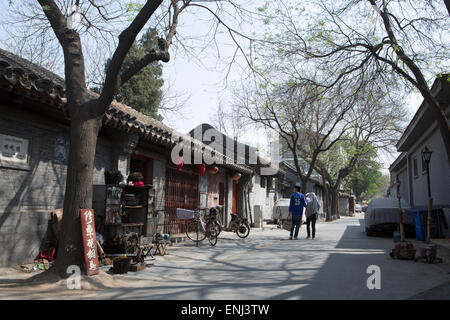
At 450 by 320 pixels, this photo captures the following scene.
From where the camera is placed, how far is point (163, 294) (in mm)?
4957

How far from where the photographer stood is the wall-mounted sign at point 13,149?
6145mm

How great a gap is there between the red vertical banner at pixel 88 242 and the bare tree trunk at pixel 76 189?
0.06 metres

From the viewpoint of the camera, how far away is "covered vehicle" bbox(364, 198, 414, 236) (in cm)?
1256

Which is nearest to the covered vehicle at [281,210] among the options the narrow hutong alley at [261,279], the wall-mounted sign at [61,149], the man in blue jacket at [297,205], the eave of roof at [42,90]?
the man in blue jacket at [297,205]

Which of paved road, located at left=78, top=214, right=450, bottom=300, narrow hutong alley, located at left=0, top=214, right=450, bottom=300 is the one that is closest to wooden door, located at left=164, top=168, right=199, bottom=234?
paved road, located at left=78, top=214, right=450, bottom=300

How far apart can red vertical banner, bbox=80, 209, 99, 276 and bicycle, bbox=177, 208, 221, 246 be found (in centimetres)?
476

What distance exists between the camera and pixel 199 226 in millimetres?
11180

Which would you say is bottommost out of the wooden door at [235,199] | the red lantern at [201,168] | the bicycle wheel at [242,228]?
the bicycle wheel at [242,228]

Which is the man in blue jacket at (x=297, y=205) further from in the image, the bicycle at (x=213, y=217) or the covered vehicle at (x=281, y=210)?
the covered vehicle at (x=281, y=210)

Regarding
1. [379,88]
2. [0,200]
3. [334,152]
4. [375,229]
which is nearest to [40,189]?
[0,200]

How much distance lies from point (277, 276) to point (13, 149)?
503 centimetres

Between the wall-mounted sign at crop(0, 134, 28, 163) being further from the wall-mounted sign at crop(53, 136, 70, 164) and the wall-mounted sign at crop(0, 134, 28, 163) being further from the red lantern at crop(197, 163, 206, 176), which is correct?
the red lantern at crop(197, 163, 206, 176)

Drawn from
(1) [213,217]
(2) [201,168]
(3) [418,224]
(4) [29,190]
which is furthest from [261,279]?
(3) [418,224]

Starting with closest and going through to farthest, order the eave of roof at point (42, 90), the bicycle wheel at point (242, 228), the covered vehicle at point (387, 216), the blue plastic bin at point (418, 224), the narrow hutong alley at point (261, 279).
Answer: the narrow hutong alley at point (261, 279) → the eave of roof at point (42, 90) → the blue plastic bin at point (418, 224) → the covered vehicle at point (387, 216) → the bicycle wheel at point (242, 228)
